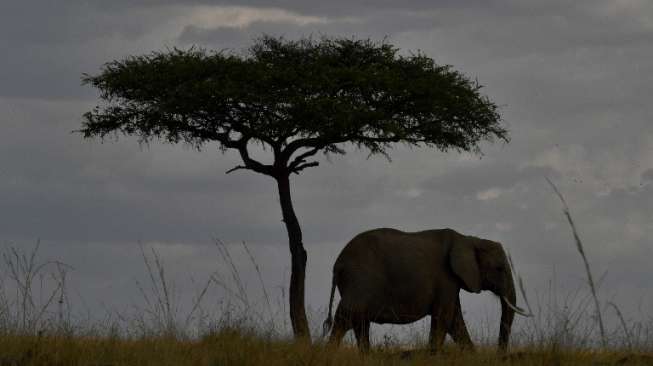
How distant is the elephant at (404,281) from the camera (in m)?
16.8

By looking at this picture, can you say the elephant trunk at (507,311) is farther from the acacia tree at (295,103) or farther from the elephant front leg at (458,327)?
the acacia tree at (295,103)

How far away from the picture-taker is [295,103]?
25.0 m

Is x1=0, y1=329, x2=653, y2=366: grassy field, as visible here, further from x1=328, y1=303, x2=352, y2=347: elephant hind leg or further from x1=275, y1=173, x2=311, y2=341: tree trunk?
x1=275, y1=173, x2=311, y2=341: tree trunk

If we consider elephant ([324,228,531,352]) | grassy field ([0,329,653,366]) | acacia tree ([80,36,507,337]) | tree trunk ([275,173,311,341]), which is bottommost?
grassy field ([0,329,653,366])

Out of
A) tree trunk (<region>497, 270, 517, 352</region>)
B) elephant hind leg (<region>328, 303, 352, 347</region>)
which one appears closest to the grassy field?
elephant hind leg (<region>328, 303, 352, 347</region>)

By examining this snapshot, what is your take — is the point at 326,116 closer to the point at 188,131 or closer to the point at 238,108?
the point at 238,108

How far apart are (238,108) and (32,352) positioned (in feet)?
53.5

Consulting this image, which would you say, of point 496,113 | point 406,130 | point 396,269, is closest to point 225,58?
point 406,130

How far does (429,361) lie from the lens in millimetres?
11055

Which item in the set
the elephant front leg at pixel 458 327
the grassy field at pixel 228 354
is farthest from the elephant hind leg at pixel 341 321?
the grassy field at pixel 228 354

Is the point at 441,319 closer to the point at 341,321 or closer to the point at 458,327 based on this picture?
the point at 458,327

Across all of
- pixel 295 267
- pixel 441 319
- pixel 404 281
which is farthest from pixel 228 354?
pixel 295 267

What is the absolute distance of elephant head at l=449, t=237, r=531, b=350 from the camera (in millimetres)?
17453

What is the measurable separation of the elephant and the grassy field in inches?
198
